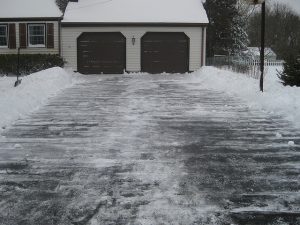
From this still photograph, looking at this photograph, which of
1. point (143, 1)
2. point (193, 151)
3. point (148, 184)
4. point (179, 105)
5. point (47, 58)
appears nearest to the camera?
point (148, 184)

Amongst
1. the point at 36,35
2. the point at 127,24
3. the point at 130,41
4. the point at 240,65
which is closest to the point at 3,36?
the point at 36,35

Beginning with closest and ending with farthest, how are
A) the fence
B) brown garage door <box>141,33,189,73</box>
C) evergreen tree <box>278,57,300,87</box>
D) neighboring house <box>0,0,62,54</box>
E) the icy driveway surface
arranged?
the icy driveway surface
evergreen tree <box>278,57,300,87</box>
the fence
neighboring house <box>0,0,62,54</box>
brown garage door <box>141,33,189,73</box>

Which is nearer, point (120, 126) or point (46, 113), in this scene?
point (120, 126)

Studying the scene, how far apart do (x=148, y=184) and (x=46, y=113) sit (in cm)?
623

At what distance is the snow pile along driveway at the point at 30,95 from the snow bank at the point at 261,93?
587 centimetres

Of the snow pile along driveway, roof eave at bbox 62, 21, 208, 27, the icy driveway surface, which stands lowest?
the icy driveway surface

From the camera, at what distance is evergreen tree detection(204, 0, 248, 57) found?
35.4 m

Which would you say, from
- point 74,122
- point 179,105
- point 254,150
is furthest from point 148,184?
point 179,105

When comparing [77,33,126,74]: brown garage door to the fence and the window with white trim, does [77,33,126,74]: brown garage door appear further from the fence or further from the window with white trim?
the fence

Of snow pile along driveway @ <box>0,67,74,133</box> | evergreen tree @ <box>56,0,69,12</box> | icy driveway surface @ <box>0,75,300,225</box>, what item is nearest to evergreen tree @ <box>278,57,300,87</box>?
icy driveway surface @ <box>0,75,300,225</box>

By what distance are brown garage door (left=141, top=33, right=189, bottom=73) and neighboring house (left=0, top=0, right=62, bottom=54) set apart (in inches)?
205

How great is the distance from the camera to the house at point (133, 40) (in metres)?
26.1

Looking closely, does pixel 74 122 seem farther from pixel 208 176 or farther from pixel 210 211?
pixel 210 211

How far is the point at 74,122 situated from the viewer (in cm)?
998
